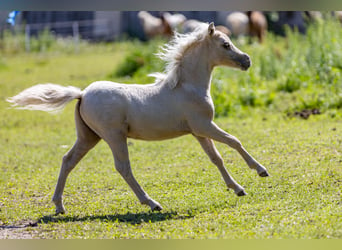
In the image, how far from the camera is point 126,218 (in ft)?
23.2

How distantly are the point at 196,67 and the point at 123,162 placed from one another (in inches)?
59.8

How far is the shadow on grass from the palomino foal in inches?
7.2

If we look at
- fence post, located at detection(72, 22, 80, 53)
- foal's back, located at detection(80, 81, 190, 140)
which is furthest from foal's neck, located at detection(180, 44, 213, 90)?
fence post, located at detection(72, 22, 80, 53)

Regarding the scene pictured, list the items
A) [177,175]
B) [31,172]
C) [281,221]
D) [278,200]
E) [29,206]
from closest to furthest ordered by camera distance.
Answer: [281,221], [278,200], [29,206], [177,175], [31,172]

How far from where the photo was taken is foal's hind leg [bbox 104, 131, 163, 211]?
23.6 ft

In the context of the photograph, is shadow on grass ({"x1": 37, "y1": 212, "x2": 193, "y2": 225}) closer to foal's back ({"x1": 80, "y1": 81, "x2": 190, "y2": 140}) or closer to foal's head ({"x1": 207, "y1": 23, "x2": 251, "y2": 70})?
foal's back ({"x1": 80, "y1": 81, "x2": 190, "y2": 140})

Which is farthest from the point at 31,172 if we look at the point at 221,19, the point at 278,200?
the point at 221,19

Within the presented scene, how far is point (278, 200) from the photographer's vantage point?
23.7 feet

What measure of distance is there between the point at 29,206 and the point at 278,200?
11.0 ft

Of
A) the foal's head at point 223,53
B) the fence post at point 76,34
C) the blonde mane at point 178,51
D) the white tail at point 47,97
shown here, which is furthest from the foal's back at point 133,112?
the fence post at point 76,34

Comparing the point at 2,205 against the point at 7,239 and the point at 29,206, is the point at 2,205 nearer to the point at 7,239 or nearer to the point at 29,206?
the point at 29,206

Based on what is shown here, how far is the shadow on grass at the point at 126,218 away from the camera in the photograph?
6859 millimetres

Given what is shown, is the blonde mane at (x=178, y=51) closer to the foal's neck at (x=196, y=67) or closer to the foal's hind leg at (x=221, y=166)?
the foal's neck at (x=196, y=67)

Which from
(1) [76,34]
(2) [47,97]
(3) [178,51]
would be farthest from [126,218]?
(1) [76,34]
